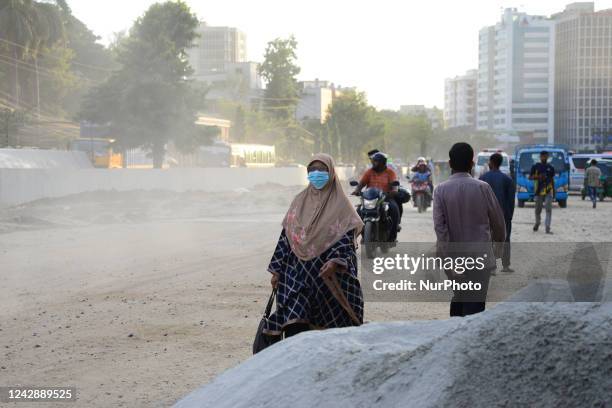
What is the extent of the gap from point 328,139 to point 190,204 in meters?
59.5

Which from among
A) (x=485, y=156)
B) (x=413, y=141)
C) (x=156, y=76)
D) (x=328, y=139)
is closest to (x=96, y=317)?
(x=485, y=156)

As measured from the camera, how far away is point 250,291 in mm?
10195

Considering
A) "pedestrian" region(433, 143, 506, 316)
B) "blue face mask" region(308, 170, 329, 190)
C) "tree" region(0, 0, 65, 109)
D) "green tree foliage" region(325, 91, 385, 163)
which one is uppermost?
"tree" region(0, 0, 65, 109)

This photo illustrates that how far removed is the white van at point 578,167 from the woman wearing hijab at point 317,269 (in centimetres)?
3583

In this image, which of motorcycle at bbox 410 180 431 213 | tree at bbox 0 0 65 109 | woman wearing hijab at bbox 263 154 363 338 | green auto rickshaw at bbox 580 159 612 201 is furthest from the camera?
tree at bbox 0 0 65 109

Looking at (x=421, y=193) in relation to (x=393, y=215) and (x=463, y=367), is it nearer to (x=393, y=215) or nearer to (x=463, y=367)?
(x=393, y=215)

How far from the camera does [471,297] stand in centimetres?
585

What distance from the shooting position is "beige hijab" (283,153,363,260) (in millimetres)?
5652

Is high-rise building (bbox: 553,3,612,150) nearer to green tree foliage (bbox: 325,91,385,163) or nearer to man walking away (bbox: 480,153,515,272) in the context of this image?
green tree foliage (bbox: 325,91,385,163)

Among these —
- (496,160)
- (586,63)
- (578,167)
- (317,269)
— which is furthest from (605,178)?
(317,269)

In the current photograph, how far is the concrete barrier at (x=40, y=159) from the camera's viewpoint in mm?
32812

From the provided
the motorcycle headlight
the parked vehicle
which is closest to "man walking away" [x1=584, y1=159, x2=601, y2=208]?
the parked vehicle

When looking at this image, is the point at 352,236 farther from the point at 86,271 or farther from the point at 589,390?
the point at 86,271

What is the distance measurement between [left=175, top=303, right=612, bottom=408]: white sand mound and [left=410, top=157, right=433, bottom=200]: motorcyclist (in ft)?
67.8
